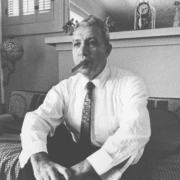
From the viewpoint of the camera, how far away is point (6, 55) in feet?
7.33

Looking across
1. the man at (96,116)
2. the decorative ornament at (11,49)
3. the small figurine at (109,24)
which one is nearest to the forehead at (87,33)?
the man at (96,116)

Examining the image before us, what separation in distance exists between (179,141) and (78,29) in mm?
768

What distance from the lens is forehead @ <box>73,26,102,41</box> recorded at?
1.16m

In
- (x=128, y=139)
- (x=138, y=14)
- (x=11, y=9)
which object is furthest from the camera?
(x=11, y=9)

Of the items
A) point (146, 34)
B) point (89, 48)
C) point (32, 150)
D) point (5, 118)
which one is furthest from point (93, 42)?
point (5, 118)

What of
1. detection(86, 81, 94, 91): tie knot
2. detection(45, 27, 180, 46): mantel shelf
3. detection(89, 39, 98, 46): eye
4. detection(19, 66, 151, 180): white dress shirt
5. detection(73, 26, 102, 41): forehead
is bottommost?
detection(19, 66, 151, 180): white dress shirt

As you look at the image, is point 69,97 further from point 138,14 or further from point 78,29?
point 138,14

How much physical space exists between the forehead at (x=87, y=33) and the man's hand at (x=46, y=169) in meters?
0.57

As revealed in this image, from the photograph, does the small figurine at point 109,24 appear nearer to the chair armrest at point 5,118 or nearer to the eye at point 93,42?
the eye at point 93,42

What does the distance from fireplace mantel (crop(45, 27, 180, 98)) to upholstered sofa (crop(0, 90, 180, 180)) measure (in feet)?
1.11

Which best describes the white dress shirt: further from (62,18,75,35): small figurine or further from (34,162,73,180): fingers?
(62,18,75,35): small figurine

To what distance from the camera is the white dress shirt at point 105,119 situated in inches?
34.9

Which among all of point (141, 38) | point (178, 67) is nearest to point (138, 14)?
point (141, 38)

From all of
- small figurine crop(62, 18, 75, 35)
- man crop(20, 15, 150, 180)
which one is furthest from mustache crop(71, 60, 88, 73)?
Result: small figurine crop(62, 18, 75, 35)
